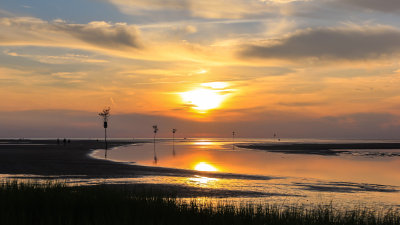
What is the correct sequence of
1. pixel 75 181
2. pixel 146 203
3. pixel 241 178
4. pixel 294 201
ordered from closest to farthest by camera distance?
pixel 146 203, pixel 294 201, pixel 75 181, pixel 241 178

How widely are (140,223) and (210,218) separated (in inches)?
109

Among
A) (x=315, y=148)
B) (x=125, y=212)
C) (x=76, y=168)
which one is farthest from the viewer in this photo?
(x=315, y=148)

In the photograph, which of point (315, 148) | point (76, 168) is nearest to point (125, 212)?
point (76, 168)

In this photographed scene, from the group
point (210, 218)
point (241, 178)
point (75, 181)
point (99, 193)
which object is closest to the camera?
point (210, 218)

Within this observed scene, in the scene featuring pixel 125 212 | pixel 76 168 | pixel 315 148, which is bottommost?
pixel 315 148

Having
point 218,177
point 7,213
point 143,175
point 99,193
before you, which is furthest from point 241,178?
point 7,213

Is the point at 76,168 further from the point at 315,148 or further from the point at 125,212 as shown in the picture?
the point at 315,148

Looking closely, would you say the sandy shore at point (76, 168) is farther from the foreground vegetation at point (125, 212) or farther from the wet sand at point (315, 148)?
the wet sand at point (315, 148)

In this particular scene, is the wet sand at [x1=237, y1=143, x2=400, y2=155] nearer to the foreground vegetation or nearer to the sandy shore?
the sandy shore

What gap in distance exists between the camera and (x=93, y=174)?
33.8 metres

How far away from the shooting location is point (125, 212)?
50.1 ft

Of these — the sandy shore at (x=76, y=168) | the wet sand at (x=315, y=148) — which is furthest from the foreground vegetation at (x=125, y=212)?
the wet sand at (x=315, y=148)

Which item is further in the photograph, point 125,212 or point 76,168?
point 76,168

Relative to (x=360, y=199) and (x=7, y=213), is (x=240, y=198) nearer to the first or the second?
(x=360, y=199)
